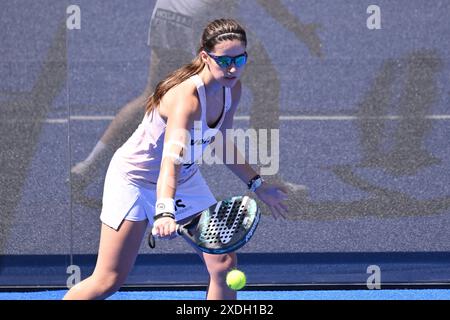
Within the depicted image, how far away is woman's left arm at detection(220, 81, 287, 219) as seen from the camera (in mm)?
4707

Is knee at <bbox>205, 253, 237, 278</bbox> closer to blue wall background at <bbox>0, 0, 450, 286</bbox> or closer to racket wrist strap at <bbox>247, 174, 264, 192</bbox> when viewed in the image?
racket wrist strap at <bbox>247, 174, 264, 192</bbox>

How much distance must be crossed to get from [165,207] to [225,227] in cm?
32

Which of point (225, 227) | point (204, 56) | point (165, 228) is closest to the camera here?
point (165, 228)

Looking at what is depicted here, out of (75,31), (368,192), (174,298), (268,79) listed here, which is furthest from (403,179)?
(75,31)

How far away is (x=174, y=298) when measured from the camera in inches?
238

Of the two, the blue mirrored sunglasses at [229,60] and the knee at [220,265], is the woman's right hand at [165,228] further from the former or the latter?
the blue mirrored sunglasses at [229,60]

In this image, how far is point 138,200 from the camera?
4594 millimetres

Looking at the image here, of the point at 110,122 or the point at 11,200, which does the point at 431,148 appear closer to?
the point at 110,122

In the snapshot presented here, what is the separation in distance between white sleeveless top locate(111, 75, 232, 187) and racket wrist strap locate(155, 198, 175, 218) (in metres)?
0.41

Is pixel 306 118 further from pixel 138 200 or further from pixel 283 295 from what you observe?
pixel 138 200

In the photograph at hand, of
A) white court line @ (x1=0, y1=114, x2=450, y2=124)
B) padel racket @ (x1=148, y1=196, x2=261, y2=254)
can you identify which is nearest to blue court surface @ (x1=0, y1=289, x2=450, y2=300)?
white court line @ (x1=0, y1=114, x2=450, y2=124)

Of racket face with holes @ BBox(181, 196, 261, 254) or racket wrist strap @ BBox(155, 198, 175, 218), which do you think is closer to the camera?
racket wrist strap @ BBox(155, 198, 175, 218)

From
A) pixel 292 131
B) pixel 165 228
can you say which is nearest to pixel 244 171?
pixel 165 228

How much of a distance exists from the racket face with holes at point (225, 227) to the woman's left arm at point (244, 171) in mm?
→ 350
